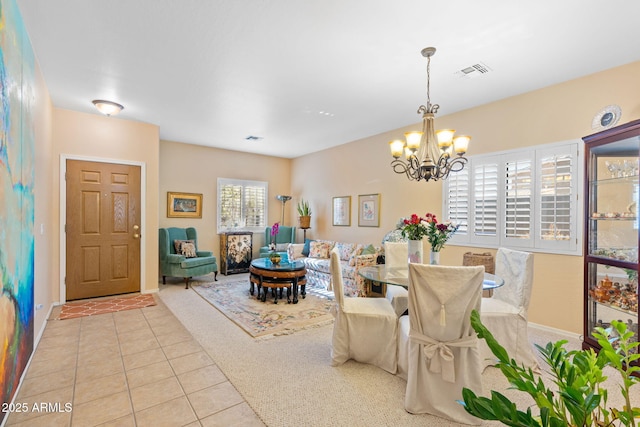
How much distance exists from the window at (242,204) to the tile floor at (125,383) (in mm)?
3651

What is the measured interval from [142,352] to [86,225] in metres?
2.65

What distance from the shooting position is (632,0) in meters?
2.09

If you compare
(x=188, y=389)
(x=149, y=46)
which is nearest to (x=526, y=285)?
(x=188, y=389)

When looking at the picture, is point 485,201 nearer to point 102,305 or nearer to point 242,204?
point 242,204

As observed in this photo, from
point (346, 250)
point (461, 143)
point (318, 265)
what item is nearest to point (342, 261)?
point (346, 250)

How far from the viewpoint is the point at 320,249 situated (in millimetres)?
5992

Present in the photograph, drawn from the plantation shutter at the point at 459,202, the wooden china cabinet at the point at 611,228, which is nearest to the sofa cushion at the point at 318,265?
the plantation shutter at the point at 459,202

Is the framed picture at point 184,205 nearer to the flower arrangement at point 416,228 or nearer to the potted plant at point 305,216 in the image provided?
the potted plant at point 305,216

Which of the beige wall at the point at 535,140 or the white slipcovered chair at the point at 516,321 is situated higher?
the beige wall at the point at 535,140

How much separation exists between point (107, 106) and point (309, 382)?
4.26 m

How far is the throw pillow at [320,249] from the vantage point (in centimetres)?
594

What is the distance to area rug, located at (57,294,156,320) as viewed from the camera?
3.89m

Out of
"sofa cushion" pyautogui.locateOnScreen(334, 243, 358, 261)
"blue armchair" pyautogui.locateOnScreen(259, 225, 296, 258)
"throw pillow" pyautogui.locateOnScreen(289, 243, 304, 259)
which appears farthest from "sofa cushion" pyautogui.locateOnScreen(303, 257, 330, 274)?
"blue armchair" pyautogui.locateOnScreen(259, 225, 296, 258)

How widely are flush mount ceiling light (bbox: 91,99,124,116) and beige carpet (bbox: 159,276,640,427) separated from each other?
312 cm
